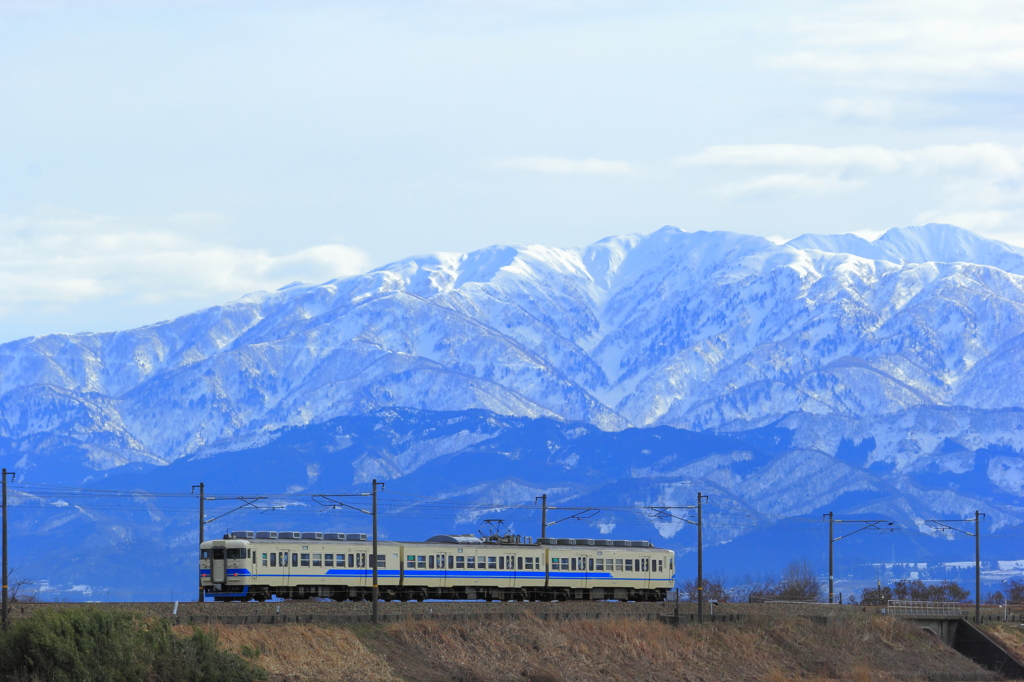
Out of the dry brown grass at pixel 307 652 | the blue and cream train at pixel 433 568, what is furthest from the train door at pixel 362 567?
the dry brown grass at pixel 307 652

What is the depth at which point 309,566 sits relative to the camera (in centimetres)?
8181

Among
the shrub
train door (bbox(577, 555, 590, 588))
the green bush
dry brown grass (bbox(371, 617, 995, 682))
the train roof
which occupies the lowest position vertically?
the shrub

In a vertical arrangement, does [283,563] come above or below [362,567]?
above

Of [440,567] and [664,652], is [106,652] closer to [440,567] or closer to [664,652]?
[664,652]

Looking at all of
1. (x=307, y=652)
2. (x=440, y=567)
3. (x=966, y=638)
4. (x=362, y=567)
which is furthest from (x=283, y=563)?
(x=966, y=638)

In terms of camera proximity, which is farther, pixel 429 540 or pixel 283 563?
pixel 429 540

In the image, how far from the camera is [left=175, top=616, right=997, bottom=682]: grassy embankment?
6488cm

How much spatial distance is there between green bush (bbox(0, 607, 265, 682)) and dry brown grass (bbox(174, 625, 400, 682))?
1941mm

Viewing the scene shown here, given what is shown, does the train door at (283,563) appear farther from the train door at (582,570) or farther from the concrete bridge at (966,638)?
the concrete bridge at (966,638)

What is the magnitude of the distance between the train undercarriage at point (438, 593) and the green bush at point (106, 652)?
66.1 feet

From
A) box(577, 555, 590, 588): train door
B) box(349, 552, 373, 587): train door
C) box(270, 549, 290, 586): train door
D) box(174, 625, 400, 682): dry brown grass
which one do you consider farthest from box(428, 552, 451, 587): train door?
box(174, 625, 400, 682): dry brown grass

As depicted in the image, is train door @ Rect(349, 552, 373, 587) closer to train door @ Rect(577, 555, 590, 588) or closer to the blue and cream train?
the blue and cream train

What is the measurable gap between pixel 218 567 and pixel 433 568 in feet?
42.7

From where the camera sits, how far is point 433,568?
86.7 m
